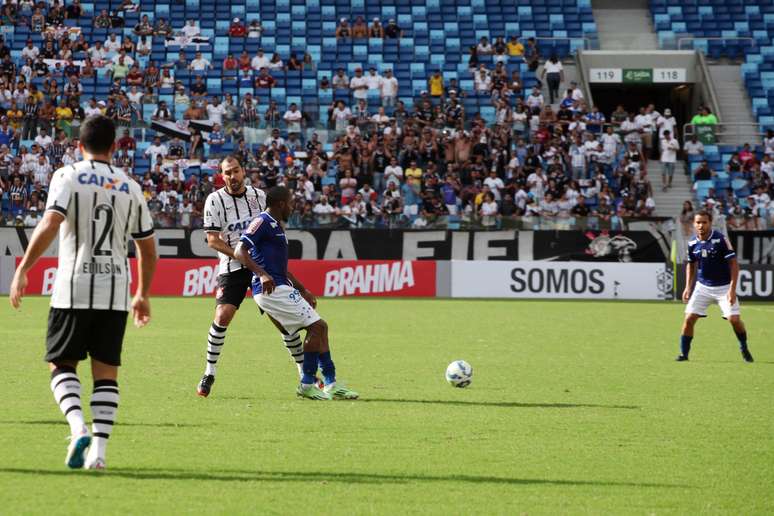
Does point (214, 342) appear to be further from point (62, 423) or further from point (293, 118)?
point (293, 118)

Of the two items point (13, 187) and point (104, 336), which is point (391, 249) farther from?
point (104, 336)

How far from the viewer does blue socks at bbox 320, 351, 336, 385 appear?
36.5ft

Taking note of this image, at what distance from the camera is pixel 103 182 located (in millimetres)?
7055

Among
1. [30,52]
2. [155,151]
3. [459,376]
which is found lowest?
[459,376]

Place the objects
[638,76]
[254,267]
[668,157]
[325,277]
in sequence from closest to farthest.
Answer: [254,267]
[325,277]
[668,157]
[638,76]

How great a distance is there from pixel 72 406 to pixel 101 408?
18cm

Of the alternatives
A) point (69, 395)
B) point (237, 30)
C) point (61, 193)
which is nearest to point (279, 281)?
point (69, 395)

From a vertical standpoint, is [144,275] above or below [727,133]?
below

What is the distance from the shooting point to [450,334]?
65.5ft

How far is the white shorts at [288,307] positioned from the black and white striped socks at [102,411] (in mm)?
3819

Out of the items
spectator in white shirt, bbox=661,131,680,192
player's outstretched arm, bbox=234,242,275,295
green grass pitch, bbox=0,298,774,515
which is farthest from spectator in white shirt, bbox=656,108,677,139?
player's outstretched arm, bbox=234,242,275,295

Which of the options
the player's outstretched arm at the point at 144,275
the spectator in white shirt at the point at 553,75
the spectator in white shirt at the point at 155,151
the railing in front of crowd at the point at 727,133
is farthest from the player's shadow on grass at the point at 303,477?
the spectator in white shirt at the point at 553,75

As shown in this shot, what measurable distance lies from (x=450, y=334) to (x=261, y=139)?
16394 millimetres

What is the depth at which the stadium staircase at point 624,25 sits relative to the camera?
44.8 metres
